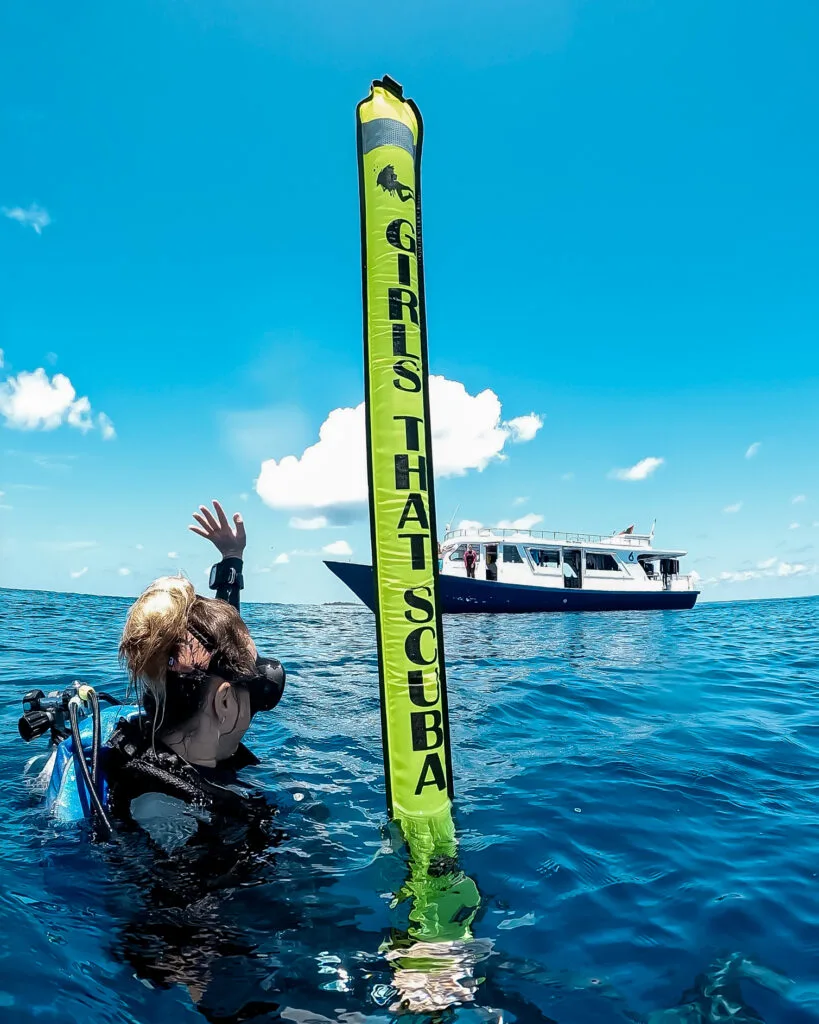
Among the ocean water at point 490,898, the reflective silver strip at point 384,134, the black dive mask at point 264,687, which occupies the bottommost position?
the ocean water at point 490,898

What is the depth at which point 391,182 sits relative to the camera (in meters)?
3.22

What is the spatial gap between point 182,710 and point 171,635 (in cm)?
35

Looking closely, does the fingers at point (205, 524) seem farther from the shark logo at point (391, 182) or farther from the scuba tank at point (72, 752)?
the shark logo at point (391, 182)

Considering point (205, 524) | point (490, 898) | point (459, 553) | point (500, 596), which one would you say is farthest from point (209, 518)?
point (459, 553)

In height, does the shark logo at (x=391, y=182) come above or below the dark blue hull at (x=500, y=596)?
above

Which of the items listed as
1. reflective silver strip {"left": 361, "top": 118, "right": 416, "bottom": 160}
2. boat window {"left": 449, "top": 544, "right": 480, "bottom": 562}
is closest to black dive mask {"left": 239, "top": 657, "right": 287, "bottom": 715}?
reflective silver strip {"left": 361, "top": 118, "right": 416, "bottom": 160}

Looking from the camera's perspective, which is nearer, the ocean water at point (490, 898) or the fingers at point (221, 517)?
the ocean water at point (490, 898)

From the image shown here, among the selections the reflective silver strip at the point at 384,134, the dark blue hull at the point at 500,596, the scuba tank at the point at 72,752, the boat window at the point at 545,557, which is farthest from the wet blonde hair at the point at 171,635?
the boat window at the point at 545,557

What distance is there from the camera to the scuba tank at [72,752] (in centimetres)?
261

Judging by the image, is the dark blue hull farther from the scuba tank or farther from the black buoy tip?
the black buoy tip

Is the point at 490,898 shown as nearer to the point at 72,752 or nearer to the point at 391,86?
the point at 72,752

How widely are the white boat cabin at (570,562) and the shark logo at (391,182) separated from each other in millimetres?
26393

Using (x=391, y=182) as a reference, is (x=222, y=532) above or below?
below

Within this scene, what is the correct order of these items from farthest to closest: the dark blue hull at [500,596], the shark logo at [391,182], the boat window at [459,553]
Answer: the boat window at [459,553] < the dark blue hull at [500,596] < the shark logo at [391,182]
